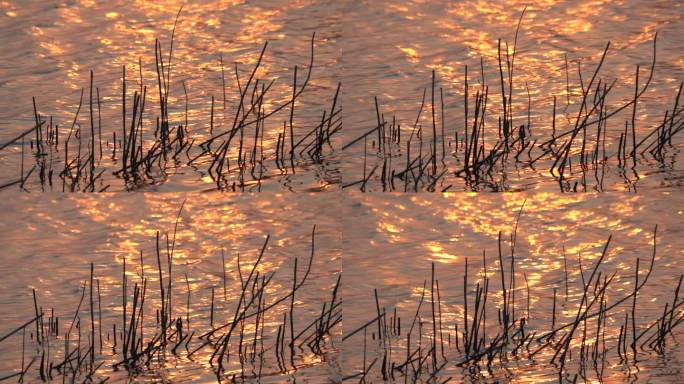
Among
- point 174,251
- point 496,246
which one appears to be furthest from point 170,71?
point 496,246

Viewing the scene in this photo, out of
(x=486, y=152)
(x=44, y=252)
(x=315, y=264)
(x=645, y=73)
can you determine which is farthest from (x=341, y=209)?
(x=645, y=73)

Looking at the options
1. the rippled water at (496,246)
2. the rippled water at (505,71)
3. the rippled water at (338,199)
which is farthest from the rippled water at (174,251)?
the rippled water at (505,71)

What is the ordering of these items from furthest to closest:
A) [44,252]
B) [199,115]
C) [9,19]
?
[9,19] → [199,115] → [44,252]

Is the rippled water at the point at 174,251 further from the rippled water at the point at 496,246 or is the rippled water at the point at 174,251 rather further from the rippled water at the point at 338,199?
the rippled water at the point at 496,246

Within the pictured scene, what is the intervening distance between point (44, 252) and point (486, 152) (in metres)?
1.27

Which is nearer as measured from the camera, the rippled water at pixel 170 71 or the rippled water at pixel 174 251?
the rippled water at pixel 174 251

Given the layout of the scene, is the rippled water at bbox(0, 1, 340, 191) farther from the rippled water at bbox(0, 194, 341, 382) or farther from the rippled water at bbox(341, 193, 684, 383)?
the rippled water at bbox(341, 193, 684, 383)

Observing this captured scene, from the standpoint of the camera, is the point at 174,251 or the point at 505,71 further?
the point at 505,71

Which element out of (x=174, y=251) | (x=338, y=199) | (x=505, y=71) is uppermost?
(x=505, y=71)

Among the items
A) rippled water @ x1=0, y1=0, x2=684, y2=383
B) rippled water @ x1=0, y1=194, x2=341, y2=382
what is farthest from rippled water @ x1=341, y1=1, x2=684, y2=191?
rippled water @ x1=0, y1=194, x2=341, y2=382

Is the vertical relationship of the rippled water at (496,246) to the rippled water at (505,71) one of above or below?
below

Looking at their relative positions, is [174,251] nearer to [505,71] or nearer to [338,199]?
[338,199]

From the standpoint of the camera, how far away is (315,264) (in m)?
4.26

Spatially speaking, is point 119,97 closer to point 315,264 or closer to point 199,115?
point 199,115
